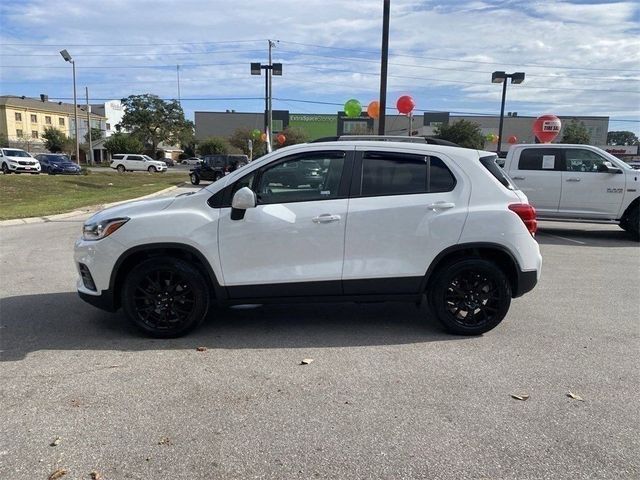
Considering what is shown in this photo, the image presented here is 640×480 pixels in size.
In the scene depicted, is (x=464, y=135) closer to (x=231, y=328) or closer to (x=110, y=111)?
(x=231, y=328)

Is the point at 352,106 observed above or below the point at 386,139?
above

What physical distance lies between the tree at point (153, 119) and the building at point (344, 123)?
77.1ft

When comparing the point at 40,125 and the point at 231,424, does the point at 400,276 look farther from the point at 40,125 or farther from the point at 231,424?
the point at 40,125

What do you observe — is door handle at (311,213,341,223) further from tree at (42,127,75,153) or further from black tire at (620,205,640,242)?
tree at (42,127,75,153)

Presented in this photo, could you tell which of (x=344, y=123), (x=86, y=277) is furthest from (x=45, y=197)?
(x=344, y=123)

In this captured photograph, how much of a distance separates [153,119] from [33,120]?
3080cm

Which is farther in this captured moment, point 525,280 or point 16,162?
point 16,162

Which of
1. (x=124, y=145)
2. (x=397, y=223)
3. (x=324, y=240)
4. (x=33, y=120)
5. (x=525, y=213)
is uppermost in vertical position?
(x=33, y=120)

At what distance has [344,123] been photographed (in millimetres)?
108562

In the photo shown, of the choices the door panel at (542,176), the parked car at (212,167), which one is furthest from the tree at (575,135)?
the door panel at (542,176)

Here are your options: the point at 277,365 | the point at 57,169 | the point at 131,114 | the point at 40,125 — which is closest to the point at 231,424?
the point at 277,365

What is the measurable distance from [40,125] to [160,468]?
11583cm

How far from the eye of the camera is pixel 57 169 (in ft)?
130

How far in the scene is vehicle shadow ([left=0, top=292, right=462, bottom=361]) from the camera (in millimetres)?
4688
